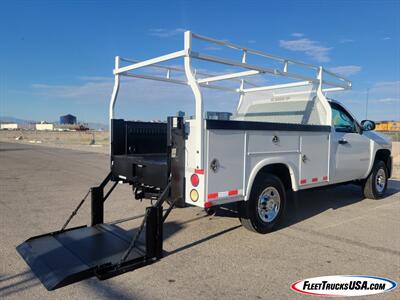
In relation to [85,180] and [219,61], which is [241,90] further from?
[85,180]

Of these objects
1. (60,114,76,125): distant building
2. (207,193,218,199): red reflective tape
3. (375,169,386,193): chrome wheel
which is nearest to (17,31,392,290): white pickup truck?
(207,193,218,199): red reflective tape

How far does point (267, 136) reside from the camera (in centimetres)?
478

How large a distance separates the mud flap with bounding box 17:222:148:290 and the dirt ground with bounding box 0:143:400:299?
3.9 inches

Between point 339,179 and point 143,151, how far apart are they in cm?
352

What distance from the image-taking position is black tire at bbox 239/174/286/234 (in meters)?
4.75

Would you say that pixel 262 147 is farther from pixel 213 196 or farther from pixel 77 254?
pixel 77 254

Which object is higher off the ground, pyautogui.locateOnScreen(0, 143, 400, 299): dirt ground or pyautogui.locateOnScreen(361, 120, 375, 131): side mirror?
pyautogui.locateOnScreen(361, 120, 375, 131): side mirror

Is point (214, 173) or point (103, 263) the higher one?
point (214, 173)

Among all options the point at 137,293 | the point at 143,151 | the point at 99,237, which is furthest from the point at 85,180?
the point at 137,293

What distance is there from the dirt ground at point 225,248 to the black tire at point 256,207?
0.14 metres

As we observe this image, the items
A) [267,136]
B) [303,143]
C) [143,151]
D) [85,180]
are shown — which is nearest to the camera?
[267,136]

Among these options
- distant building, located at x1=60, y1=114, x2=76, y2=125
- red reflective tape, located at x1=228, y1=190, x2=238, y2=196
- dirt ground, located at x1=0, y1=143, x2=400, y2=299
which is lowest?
dirt ground, located at x1=0, y1=143, x2=400, y2=299

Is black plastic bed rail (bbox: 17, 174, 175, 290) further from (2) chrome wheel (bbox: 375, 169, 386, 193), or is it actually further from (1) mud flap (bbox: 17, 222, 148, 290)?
(2) chrome wheel (bbox: 375, 169, 386, 193)

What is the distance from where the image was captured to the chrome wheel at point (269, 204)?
497cm
